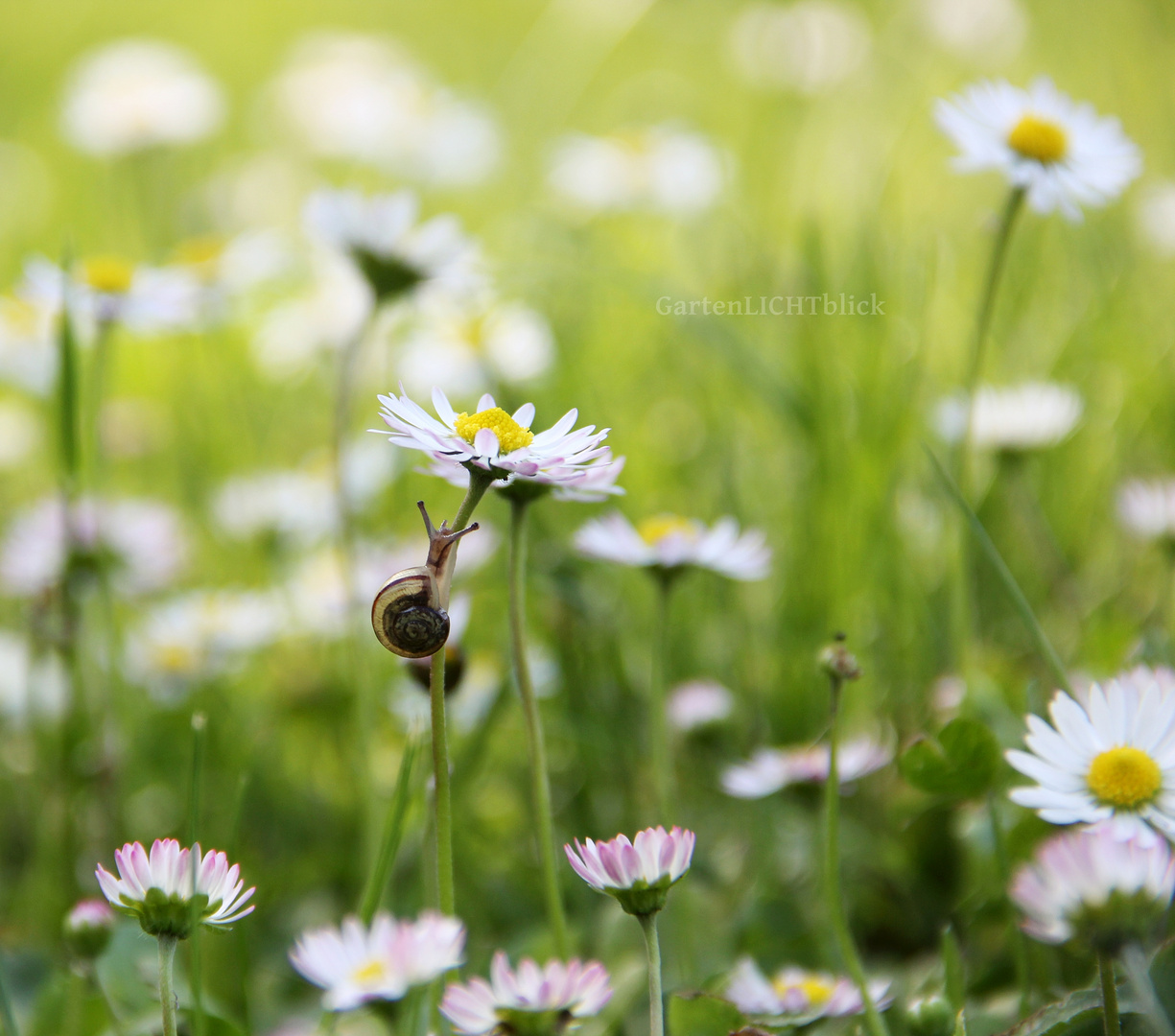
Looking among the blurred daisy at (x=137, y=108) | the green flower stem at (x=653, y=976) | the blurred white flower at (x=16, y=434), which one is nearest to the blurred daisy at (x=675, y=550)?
the green flower stem at (x=653, y=976)

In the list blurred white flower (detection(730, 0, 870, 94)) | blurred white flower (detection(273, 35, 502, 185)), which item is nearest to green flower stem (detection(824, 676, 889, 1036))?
blurred white flower (detection(730, 0, 870, 94))

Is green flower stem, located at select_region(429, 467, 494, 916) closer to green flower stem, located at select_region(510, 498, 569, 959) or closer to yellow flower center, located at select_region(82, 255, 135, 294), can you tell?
green flower stem, located at select_region(510, 498, 569, 959)

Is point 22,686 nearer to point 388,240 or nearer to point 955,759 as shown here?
point 388,240

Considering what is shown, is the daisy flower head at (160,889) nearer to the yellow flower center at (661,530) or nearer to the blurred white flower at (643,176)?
the yellow flower center at (661,530)

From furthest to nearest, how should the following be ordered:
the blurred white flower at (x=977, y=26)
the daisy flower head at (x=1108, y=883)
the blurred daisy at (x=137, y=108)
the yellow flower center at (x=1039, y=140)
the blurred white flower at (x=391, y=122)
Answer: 1. the blurred white flower at (x=977, y=26)
2. the blurred white flower at (x=391, y=122)
3. the blurred daisy at (x=137, y=108)
4. the yellow flower center at (x=1039, y=140)
5. the daisy flower head at (x=1108, y=883)

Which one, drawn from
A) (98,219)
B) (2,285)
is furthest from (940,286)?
(98,219)

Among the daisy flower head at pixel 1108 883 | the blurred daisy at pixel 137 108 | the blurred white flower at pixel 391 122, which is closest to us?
the daisy flower head at pixel 1108 883
